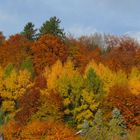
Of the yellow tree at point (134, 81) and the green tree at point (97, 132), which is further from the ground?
the yellow tree at point (134, 81)

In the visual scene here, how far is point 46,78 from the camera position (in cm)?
6450

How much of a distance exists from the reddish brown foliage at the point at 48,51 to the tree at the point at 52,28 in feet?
18.7

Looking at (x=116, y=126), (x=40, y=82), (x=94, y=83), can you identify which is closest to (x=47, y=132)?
(x=116, y=126)

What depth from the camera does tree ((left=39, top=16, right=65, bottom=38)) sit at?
83.0 metres

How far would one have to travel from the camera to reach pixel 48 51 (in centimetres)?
7512

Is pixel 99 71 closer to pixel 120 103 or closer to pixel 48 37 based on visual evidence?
pixel 120 103

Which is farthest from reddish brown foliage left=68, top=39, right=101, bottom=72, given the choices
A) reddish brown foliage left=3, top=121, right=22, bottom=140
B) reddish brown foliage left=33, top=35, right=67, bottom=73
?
reddish brown foliage left=3, top=121, right=22, bottom=140

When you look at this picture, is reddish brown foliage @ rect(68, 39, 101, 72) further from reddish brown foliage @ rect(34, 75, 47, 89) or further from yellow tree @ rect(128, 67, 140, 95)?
reddish brown foliage @ rect(34, 75, 47, 89)

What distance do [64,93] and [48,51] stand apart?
1694 cm

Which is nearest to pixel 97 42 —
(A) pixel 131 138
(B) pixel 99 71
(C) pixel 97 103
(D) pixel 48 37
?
(D) pixel 48 37

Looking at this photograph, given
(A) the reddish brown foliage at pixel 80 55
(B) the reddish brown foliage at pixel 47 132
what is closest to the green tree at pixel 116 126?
(B) the reddish brown foliage at pixel 47 132

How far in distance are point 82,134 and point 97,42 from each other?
50.9 meters

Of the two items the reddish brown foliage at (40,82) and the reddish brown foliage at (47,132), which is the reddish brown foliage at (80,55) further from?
the reddish brown foliage at (47,132)

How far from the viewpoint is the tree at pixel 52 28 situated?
83.0 meters
